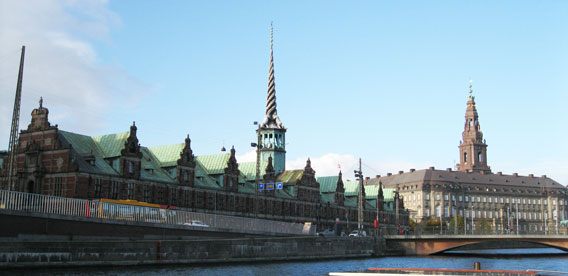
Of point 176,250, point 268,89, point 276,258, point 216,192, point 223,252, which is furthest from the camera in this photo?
point 268,89

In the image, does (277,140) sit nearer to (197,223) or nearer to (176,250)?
(197,223)

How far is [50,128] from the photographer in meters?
85.0

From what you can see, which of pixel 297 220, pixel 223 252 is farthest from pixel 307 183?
pixel 223 252

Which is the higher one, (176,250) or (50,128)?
(50,128)

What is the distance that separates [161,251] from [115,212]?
555 cm

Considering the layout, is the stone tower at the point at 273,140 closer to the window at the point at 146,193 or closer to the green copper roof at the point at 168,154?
the green copper roof at the point at 168,154

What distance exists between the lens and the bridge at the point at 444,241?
10600cm

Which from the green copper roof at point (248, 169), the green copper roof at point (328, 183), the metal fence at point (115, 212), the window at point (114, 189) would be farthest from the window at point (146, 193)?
the green copper roof at point (328, 183)

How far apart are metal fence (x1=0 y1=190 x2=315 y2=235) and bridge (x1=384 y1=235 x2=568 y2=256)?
121 ft

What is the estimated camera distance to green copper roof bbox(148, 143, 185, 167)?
103 metres

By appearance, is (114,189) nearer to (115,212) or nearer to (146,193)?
(146,193)

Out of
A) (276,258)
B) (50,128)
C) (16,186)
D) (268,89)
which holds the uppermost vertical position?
(268,89)

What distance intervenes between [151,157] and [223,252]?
39.6m

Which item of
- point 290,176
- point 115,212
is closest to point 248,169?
point 290,176
